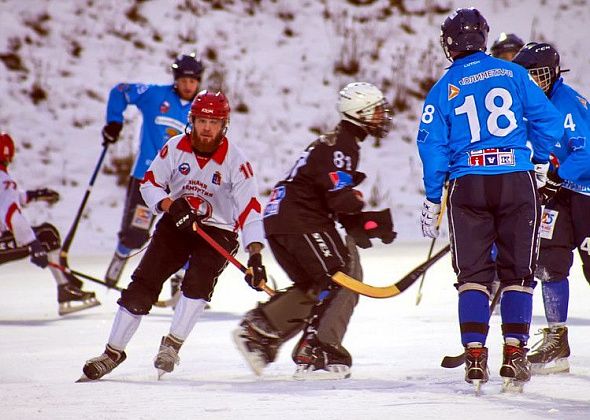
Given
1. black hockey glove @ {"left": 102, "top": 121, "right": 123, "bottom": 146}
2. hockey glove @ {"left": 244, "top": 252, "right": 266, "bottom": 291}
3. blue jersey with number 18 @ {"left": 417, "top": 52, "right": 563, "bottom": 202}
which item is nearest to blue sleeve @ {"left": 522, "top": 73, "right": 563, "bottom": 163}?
blue jersey with number 18 @ {"left": 417, "top": 52, "right": 563, "bottom": 202}

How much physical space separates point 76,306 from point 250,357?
2711mm

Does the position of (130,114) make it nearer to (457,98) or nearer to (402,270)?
(402,270)

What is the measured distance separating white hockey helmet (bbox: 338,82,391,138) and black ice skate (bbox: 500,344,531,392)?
4.42 feet

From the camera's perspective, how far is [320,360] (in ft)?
16.9

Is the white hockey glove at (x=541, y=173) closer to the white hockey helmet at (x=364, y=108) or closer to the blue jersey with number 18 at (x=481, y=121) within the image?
the blue jersey with number 18 at (x=481, y=121)

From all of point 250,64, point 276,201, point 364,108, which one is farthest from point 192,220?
point 250,64

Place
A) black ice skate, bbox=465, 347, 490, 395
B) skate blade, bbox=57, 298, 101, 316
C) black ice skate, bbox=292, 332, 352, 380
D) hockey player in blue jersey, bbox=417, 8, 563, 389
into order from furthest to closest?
1. skate blade, bbox=57, 298, 101, 316
2. black ice skate, bbox=292, 332, 352, 380
3. hockey player in blue jersey, bbox=417, 8, 563, 389
4. black ice skate, bbox=465, 347, 490, 395

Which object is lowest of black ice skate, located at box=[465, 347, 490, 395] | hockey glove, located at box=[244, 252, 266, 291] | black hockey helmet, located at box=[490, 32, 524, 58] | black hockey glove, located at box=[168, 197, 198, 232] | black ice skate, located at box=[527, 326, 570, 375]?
black ice skate, located at box=[527, 326, 570, 375]

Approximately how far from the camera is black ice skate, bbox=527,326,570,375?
5.17 m

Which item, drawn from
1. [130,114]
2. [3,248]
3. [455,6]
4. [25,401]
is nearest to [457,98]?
[25,401]

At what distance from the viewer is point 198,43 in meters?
16.4

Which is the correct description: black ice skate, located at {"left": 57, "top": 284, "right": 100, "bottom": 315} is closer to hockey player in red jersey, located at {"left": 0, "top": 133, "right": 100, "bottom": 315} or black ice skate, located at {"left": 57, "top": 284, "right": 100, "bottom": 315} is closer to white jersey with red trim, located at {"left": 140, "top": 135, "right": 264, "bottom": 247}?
hockey player in red jersey, located at {"left": 0, "top": 133, "right": 100, "bottom": 315}

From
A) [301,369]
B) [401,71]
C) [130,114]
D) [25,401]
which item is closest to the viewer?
[25,401]

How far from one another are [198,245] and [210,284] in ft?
0.60
